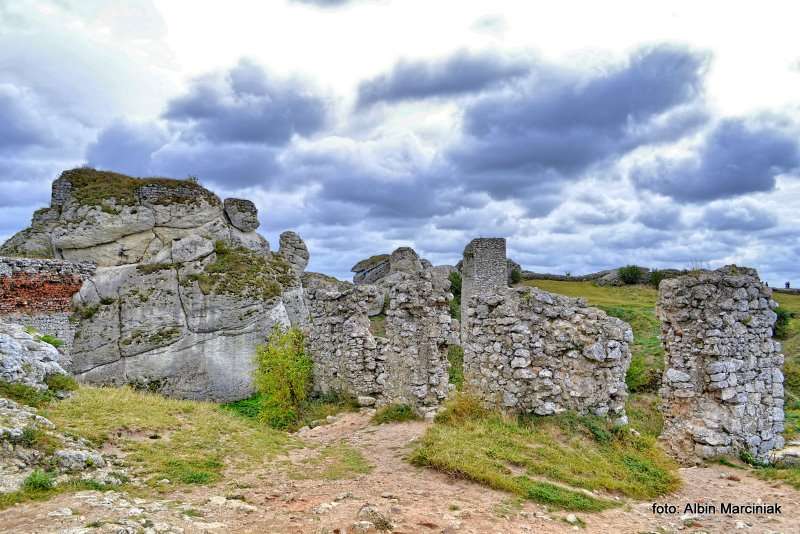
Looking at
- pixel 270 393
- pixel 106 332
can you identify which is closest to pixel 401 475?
pixel 270 393

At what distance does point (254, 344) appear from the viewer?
21594 mm

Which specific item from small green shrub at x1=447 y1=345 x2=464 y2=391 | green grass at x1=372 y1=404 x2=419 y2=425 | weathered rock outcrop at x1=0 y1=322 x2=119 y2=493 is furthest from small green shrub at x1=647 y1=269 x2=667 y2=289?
weathered rock outcrop at x1=0 y1=322 x2=119 y2=493

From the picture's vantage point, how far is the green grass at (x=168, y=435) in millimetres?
8117

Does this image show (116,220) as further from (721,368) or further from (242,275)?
(721,368)

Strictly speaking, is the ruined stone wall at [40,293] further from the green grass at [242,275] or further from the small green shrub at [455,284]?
the small green shrub at [455,284]

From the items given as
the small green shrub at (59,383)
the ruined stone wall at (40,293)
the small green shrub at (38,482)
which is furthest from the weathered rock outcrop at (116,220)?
the small green shrub at (38,482)

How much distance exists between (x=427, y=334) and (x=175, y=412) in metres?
6.16

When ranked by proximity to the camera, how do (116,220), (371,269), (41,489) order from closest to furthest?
(41,489) < (116,220) < (371,269)

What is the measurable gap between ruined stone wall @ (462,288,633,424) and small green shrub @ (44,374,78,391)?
8.63m

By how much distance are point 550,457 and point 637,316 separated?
23.9 m

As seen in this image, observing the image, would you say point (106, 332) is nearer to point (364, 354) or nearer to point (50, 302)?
point (50, 302)

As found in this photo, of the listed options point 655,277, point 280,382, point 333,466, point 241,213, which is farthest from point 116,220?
point 655,277

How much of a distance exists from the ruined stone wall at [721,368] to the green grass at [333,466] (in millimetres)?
6206

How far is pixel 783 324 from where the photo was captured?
31938 millimetres
